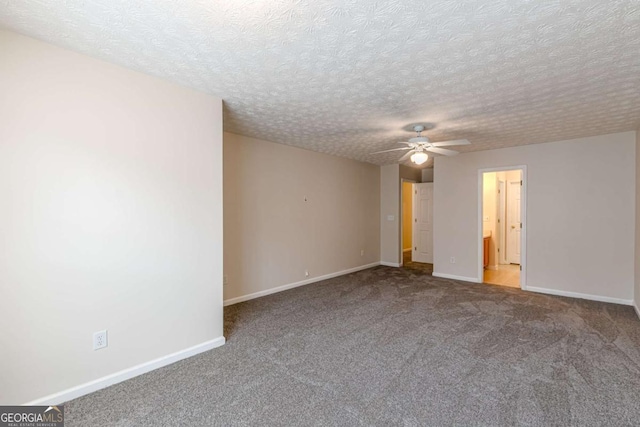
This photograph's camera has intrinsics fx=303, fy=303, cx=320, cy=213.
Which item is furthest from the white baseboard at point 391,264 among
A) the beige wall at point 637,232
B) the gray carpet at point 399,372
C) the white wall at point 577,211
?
the beige wall at point 637,232

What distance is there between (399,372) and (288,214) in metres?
3.13

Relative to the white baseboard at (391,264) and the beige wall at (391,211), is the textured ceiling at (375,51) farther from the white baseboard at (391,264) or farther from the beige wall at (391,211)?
the white baseboard at (391,264)

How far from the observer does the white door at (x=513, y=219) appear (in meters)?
7.28

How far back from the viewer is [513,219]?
24.1ft

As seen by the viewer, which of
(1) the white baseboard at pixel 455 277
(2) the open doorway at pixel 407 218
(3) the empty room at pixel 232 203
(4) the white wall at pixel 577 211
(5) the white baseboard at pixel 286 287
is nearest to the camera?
(3) the empty room at pixel 232 203

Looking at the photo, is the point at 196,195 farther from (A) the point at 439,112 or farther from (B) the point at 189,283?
(A) the point at 439,112

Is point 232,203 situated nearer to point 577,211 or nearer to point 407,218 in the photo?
point 577,211

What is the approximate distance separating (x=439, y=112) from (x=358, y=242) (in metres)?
3.71

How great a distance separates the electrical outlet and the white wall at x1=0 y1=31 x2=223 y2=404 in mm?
34

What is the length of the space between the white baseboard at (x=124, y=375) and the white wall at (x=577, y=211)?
4.70 metres

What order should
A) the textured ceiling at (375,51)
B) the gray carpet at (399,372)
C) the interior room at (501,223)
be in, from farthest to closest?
the interior room at (501,223)
the gray carpet at (399,372)
the textured ceiling at (375,51)

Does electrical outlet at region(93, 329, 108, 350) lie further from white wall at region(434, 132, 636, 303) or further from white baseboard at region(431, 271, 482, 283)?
white wall at region(434, 132, 636, 303)

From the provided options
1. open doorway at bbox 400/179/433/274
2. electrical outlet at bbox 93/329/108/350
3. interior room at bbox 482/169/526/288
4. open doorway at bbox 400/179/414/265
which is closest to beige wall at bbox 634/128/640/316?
interior room at bbox 482/169/526/288

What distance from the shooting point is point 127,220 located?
7.84ft
